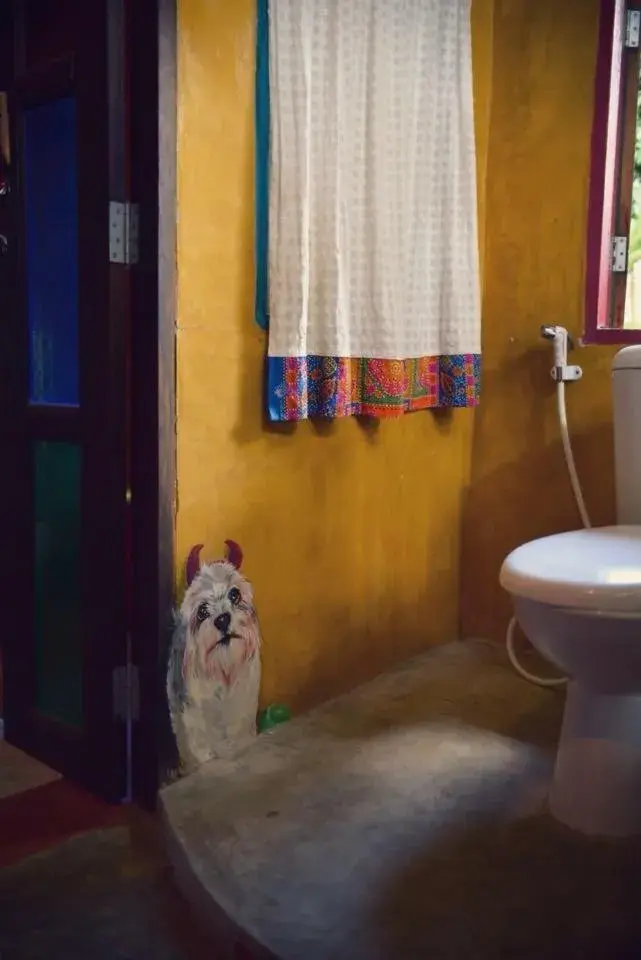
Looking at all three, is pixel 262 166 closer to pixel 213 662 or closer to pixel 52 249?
pixel 52 249

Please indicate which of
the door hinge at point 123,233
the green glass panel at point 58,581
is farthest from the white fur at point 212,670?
the door hinge at point 123,233

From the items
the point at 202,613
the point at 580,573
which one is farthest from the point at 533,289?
the point at 202,613

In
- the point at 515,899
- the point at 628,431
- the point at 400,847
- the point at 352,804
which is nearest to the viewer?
the point at 515,899

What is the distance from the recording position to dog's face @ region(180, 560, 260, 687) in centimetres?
162

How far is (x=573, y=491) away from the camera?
213 centimetres

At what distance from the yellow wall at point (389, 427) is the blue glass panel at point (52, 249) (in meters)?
0.25

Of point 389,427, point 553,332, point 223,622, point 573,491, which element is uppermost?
point 553,332

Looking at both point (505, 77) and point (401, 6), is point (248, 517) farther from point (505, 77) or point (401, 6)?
point (505, 77)

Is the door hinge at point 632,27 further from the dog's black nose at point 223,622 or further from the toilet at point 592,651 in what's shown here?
the dog's black nose at point 223,622

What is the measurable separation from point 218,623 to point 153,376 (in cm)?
46

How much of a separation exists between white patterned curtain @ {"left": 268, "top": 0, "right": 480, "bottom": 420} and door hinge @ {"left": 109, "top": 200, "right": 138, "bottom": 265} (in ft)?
0.84

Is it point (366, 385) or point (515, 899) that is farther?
point (366, 385)

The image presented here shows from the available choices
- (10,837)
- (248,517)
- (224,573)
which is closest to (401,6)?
(248,517)

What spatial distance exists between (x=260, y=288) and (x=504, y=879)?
1.09m
